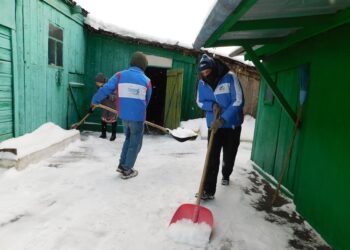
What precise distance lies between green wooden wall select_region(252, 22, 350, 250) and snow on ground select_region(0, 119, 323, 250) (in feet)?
Result: 0.99

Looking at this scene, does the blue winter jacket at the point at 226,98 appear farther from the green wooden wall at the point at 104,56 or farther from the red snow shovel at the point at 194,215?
the green wooden wall at the point at 104,56

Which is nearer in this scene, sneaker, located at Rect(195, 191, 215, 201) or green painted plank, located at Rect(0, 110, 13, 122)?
sneaker, located at Rect(195, 191, 215, 201)

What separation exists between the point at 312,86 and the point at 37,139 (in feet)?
16.2

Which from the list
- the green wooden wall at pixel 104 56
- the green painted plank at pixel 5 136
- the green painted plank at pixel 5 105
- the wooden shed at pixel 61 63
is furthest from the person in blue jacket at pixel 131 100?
the green wooden wall at pixel 104 56

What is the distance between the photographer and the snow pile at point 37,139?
4.53m

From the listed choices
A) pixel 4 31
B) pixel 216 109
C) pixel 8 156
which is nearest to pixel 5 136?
pixel 8 156

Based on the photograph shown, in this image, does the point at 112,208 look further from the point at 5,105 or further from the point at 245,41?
the point at 5,105

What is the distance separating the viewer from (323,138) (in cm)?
305

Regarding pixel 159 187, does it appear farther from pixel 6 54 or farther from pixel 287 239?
pixel 6 54

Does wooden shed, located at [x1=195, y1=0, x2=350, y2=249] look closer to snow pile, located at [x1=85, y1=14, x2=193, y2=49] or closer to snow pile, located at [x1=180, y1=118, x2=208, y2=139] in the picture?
snow pile, located at [x1=180, y1=118, x2=208, y2=139]

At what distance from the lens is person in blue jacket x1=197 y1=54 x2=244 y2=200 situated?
3340 millimetres

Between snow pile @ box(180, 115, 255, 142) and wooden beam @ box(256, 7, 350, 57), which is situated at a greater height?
wooden beam @ box(256, 7, 350, 57)

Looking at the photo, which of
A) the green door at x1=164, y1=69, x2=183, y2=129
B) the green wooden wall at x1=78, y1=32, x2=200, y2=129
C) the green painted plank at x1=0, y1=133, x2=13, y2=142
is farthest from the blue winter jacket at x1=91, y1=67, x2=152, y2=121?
the green wooden wall at x1=78, y1=32, x2=200, y2=129

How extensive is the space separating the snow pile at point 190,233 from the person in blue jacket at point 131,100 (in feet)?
5.71
